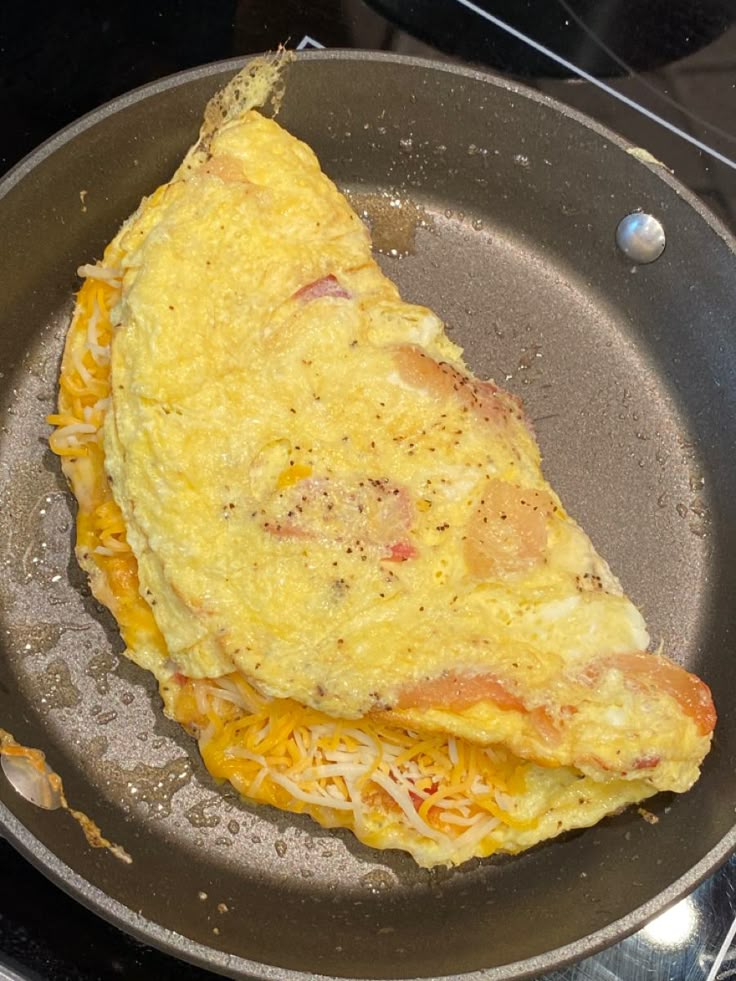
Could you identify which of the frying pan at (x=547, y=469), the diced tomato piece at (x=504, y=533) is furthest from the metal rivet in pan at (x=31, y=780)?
the diced tomato piece at (x=504, y=533)

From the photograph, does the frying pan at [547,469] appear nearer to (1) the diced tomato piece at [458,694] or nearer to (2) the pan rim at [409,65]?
(2) the pan rim at [409,65]

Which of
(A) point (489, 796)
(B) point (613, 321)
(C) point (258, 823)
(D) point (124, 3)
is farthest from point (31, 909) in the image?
(D) point (124, 3)

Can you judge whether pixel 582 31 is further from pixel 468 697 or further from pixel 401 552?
pixel 468 697

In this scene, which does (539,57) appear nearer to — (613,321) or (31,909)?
(613,321)

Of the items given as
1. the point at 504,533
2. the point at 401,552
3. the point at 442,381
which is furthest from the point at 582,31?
the point at 401,552

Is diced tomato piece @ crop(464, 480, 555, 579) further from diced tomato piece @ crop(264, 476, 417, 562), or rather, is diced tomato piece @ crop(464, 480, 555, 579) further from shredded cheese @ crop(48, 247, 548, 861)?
shredded cheese @ crop(48, 247, 548, 861)

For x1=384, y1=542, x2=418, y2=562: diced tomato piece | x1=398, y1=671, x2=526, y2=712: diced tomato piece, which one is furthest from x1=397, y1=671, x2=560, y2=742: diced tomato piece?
x1=384, y1=542, x2=418, y2=562: diced tomato piece
